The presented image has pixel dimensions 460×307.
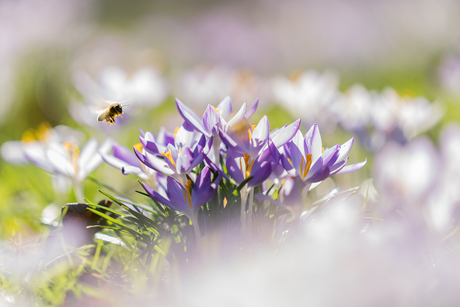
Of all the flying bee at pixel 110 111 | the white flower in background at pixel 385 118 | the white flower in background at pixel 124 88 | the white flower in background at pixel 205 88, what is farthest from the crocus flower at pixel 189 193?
the white flower in background at pixel 205 88

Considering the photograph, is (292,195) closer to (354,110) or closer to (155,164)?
(155,164)

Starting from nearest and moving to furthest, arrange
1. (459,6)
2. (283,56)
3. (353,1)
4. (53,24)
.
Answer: (53,24)
(459,6)
(283,56)
(353,1)

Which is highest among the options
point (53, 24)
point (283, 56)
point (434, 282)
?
point (53, 24)

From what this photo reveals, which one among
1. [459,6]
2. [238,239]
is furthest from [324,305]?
[459,6]

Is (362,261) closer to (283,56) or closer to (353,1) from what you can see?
(283,56)

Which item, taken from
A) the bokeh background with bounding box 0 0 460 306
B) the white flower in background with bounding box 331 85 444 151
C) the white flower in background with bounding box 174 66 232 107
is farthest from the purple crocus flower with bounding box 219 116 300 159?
the white flower in background with bounding box 174 66 232 107

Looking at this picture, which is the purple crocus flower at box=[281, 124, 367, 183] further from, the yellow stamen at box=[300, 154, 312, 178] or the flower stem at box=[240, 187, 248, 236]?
the flower stem at box=[240, 187, 248, 236]

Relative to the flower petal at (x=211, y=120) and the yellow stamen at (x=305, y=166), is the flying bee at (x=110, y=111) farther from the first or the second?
the yellow stamen at (x=305, y=166)
